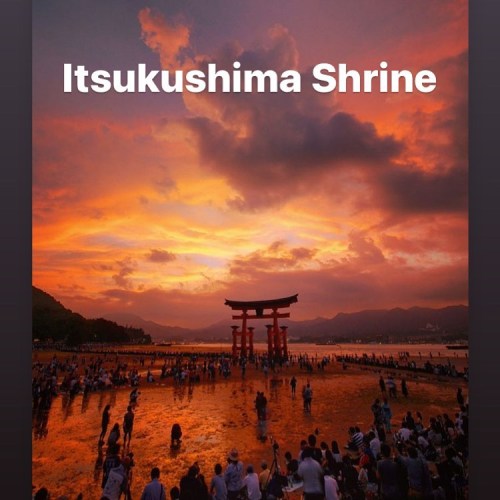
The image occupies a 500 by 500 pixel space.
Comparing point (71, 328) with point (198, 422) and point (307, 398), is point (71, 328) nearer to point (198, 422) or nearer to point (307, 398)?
point (198, 422)

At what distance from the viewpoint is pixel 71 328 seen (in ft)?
98.1

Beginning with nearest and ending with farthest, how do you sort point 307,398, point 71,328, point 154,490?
point 154,490
point 307,398
point 71,328

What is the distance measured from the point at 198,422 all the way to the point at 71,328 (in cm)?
2272

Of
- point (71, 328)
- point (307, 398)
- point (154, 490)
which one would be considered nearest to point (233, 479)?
point (154, 490)

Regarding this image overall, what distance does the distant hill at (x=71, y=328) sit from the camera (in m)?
23.8

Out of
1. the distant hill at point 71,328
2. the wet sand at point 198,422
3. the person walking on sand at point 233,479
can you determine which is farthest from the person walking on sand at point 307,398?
the distant hill at point 71,328

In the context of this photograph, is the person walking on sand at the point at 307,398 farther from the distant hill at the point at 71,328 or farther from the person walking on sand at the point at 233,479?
the distant hill at the point at 71,328

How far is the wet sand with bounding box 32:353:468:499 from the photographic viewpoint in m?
7.75

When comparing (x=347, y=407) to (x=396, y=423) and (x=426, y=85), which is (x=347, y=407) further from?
(x=426, y=85)

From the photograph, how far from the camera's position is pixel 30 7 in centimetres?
707

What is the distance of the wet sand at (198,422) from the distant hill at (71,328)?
9969 millimetres

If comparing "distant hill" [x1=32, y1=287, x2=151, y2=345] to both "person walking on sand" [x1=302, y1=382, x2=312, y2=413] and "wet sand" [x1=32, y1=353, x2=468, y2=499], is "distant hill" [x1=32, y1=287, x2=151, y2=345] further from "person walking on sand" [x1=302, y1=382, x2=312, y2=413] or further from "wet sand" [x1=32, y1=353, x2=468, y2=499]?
"person walking on sand" [x1=302, y1=382, x2=312, y2=413]

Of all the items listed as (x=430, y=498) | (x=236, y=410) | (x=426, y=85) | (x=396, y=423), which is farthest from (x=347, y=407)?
(x=426, y=85)

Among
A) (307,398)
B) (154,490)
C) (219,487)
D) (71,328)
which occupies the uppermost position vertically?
(154,490)
